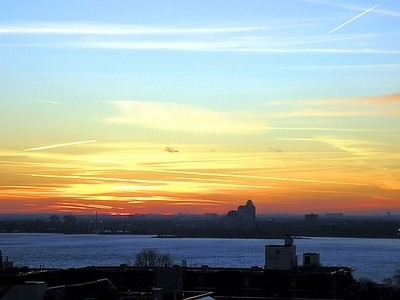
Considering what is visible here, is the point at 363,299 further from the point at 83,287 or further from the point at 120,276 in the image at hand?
the point at 83,287

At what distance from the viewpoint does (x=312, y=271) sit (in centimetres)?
5909

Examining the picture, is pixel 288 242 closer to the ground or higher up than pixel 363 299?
higher up

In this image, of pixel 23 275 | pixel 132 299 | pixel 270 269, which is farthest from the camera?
pixel 270 269

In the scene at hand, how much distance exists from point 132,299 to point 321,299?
22.0 metres

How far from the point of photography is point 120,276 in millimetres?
57812

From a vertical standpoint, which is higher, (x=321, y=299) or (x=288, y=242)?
(x=288, y=242)

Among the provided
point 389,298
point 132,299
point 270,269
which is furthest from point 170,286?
point 389,298

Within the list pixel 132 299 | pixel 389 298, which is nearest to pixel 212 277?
pixel 389 298

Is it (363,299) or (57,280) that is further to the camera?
(363,299)

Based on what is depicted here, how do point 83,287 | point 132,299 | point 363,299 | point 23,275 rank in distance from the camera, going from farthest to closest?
point 363,299 → point 23,275 → point 83,287 → point 132,299

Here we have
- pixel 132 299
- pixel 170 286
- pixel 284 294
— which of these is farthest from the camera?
pixel 284 294

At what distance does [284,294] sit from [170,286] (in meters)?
16.9

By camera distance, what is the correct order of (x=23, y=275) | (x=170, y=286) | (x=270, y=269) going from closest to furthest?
1. (x=170, y=286)
2. (x=23, y=275)
3. (x=270, y=269)

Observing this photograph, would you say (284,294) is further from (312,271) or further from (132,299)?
(132,299)
